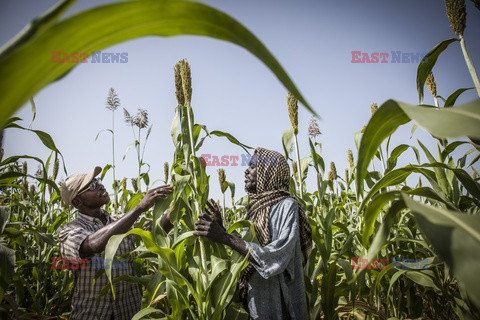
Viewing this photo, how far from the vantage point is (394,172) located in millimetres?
918

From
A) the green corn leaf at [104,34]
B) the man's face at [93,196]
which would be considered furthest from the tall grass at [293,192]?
the man's face at [93,196]

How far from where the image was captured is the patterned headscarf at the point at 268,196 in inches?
81.0

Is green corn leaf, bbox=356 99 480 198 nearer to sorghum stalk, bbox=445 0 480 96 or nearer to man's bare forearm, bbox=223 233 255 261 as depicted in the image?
sorghum stalk, bbox=445 0 480 96

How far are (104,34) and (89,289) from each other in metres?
2.43

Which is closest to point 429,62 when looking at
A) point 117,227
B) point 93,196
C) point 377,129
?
point 377,129

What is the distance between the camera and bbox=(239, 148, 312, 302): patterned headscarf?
206 cm

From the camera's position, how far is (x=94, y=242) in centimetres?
203

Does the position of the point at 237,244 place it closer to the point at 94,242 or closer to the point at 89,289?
the point at 94,242

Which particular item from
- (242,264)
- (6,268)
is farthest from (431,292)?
(6,268)

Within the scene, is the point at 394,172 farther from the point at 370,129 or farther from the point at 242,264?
the point at 242,264

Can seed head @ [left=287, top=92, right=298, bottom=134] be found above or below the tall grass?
above

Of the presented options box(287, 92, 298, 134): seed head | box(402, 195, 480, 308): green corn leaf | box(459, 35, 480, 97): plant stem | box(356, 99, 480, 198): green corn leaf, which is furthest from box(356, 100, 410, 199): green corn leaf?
box(287, 92, 298, 134): seed head

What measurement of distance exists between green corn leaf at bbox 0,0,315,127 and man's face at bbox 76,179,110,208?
7.82ft

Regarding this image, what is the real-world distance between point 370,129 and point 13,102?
61cm
